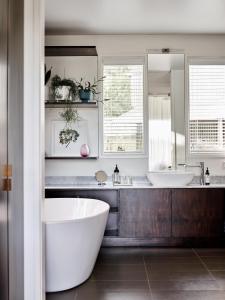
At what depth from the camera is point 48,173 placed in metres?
4.14

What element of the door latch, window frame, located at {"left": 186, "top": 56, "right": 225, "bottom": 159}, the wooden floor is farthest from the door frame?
window frame, located at {"left": 186, "top": 56, "right": 225, "bottom": 159}

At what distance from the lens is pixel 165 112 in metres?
4.16

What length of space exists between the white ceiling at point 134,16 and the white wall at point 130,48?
107 mm

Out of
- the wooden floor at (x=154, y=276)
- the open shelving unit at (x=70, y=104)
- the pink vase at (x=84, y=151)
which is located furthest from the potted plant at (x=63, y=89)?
the wooden floor at (x=154, y=276)

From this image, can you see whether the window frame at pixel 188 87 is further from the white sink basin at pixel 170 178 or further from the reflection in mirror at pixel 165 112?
the white sink basin at pixel 170 178

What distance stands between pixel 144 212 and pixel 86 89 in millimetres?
1773

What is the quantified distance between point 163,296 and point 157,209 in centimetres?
122

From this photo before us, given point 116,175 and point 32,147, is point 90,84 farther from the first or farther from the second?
point 32,147

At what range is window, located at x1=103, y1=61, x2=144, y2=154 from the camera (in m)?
4.18

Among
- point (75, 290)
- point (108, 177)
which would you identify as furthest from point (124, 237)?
point (75, 290)

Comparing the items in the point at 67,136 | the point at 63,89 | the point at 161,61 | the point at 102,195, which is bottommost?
the point at 102,195

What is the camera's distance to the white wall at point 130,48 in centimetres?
414

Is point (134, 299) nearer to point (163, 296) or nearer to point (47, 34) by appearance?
point (163, 296)

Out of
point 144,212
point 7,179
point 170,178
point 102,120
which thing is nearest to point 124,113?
point 102,120
